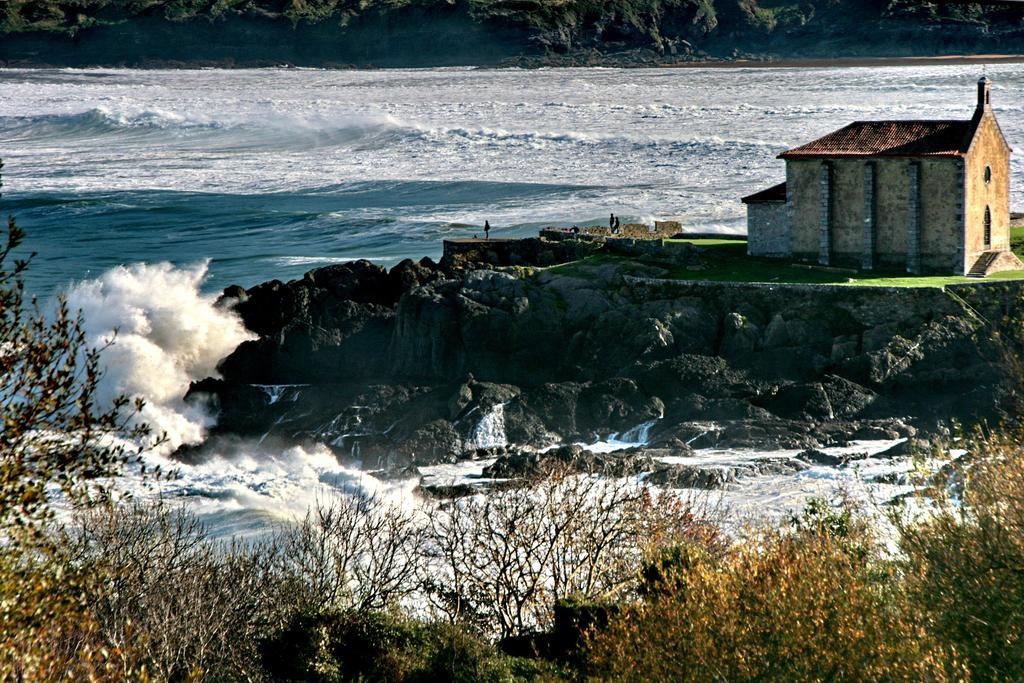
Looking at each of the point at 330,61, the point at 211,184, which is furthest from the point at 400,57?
the point at 211,184

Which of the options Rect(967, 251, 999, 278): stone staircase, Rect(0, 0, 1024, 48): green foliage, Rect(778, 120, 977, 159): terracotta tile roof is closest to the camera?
Rect(967, 251, 999, 278): stone staircase

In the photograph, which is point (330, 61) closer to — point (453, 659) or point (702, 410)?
point (702, 410)

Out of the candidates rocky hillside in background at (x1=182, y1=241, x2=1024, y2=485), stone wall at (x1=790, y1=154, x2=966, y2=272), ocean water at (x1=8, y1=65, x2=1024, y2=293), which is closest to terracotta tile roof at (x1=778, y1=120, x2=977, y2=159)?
stone wall at (x1=790, y1=154, x2=966, y2=272)

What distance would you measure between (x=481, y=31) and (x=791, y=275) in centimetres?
9153

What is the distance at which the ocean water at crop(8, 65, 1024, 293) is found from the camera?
59562mm

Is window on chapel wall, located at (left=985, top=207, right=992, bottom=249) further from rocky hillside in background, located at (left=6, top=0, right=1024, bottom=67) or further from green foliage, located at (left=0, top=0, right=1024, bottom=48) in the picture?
green foliage, located at (left=0, top=0, right=1024, bottom=48)

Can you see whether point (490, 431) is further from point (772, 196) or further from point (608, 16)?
point (608, 16)

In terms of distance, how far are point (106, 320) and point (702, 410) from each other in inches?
855

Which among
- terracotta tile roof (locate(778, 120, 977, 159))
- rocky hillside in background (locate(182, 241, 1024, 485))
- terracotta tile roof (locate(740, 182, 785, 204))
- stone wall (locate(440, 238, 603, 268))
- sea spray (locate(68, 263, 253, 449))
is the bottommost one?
sea spray (locate(68, 263, 253, 449))

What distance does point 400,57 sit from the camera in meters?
130

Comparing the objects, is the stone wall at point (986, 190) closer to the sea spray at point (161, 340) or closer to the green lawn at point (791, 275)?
the green lawn at point (791, 275)

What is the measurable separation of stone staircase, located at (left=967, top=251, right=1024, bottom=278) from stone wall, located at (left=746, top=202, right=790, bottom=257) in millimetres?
4638

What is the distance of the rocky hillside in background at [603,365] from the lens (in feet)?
105

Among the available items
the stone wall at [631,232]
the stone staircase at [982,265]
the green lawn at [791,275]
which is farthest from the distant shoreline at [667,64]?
the green lawn at [791,275]
